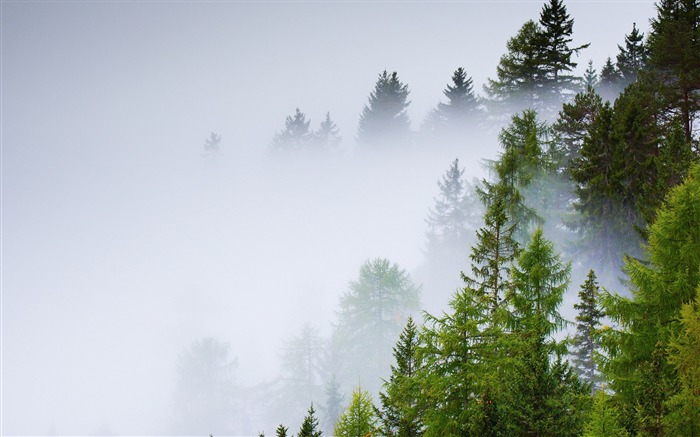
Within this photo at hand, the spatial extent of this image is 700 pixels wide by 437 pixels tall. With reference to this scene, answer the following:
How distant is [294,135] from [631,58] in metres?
73.8

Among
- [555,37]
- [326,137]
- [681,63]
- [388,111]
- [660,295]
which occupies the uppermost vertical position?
[326,137]

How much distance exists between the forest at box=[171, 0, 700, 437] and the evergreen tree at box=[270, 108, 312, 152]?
57.4 m

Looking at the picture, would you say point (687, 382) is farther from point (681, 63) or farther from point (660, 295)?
point (681, 63)

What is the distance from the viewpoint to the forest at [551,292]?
10.9 meters

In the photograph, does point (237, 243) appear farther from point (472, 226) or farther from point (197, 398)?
point (472, 226)

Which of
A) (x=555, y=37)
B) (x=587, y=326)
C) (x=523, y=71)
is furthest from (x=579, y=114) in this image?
(x=555, y=37)

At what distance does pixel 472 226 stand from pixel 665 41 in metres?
30.5

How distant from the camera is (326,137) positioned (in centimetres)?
11681

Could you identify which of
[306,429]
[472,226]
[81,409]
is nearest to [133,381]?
[81,409]

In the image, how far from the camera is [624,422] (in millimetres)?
8922

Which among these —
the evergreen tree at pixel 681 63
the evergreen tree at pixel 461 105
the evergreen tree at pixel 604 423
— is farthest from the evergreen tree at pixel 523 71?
the evergreen tree at pixel 604 423

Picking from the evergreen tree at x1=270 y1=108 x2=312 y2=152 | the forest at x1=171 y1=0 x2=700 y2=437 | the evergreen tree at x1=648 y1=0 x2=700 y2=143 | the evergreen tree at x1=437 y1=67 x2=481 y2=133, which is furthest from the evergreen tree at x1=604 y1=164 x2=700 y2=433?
the evergreen tree at x1=270 y1=108 x2=312 y2=152

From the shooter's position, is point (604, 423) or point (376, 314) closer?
point (604, 423)

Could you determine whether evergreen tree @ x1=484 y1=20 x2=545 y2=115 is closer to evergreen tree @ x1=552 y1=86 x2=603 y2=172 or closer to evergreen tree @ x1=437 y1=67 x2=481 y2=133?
evergreen tree @ x1=552 y1=86 x2=603 y2=172
